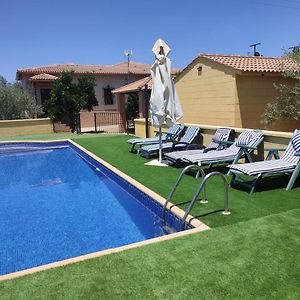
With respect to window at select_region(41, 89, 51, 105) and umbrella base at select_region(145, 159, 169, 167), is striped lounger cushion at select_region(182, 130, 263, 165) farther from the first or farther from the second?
window at select_region(41, 89, 51, 105)

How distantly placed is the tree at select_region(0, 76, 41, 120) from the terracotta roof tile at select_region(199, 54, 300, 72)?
1499 cm

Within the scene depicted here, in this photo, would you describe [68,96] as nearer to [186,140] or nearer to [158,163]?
[186,140]

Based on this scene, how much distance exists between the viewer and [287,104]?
1291 cm

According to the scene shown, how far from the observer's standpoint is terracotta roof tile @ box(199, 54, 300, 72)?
1290 centimetres

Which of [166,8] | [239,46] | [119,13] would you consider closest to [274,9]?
[239,46]

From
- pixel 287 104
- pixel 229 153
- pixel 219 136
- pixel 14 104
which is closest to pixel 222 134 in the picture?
pixel 219 136

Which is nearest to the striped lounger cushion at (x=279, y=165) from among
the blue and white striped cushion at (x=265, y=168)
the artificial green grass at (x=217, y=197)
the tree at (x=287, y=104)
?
the blue and white striped cushion at (x=265, y=168)

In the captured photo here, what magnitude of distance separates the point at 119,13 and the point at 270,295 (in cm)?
2109

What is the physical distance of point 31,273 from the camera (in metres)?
3.77

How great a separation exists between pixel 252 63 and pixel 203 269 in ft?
39.7

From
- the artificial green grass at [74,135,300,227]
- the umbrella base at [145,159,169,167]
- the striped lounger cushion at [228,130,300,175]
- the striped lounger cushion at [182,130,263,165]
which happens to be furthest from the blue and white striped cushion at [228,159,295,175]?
the umbrella base at [145,159,169,167]

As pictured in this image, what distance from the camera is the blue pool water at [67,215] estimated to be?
5.42m

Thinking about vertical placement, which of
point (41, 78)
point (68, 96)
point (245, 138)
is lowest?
point (245, 138)

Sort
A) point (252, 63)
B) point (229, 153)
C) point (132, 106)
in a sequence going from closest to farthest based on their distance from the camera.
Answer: point (229, 153)
point (252, 63)
point (132, 106)
